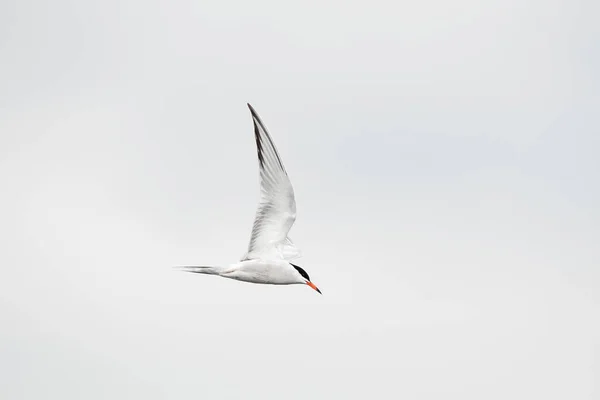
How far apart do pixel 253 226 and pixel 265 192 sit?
99cm

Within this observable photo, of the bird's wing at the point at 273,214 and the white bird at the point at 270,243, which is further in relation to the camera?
the white bird at the point at 270,243

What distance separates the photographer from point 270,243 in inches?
884

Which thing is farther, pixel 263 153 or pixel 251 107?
pixel 263 153

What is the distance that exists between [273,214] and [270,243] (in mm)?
673

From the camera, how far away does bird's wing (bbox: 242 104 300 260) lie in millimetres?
21172

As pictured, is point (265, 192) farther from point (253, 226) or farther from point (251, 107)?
point (251, 107)

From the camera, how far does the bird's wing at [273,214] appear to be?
21172 mm

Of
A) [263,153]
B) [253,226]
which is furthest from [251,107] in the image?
[253,226]

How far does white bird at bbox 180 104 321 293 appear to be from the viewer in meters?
21.5

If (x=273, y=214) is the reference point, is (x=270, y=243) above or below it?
below

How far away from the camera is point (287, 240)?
75.4ft

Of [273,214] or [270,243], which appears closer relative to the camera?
[273,214]

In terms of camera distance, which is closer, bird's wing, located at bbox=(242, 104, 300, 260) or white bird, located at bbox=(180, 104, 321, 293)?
bird's wing, located at bbox=(242, 104, 300, 260)

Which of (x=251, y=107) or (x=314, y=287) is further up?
(x=251, y=107)
